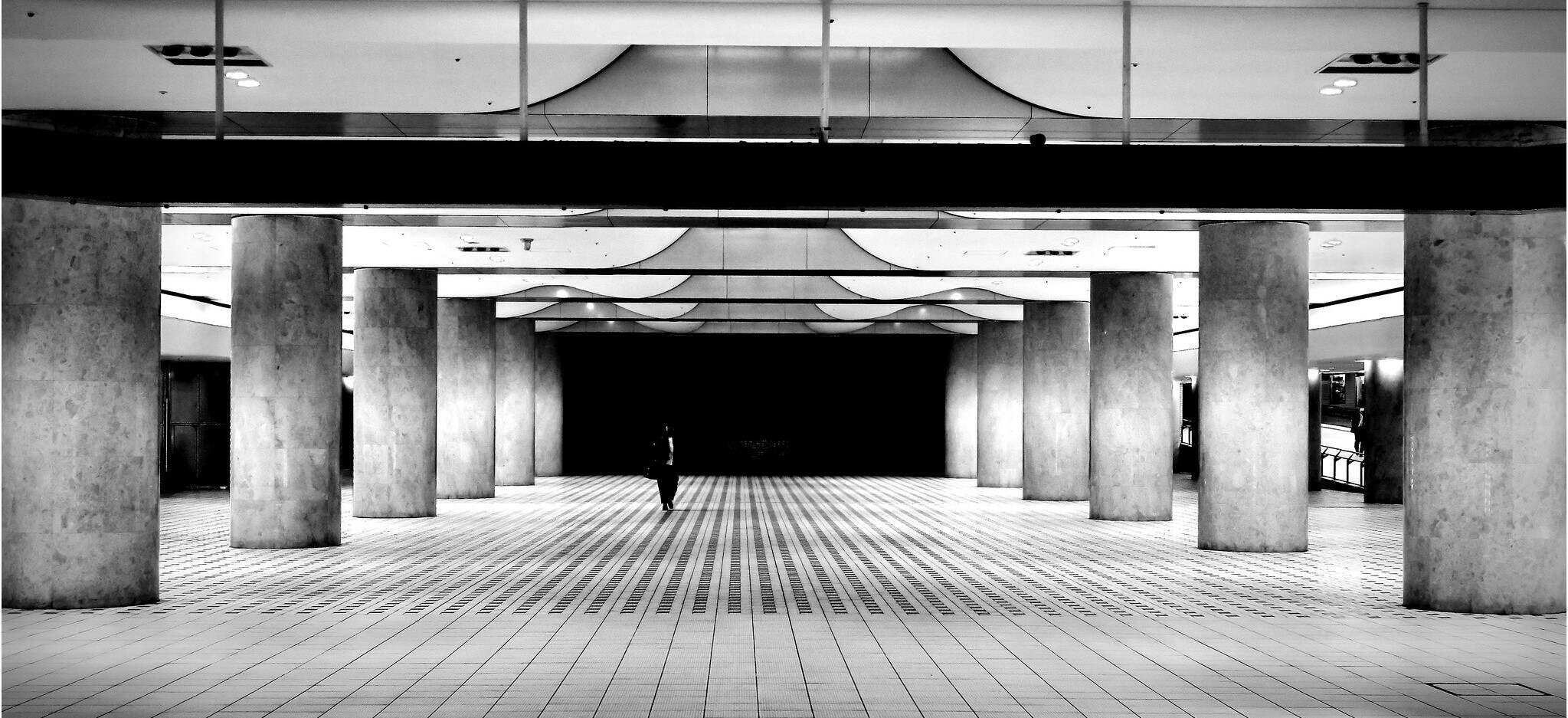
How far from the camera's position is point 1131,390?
23.4 meters

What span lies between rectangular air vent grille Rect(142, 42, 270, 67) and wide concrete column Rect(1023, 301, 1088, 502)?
20825mm

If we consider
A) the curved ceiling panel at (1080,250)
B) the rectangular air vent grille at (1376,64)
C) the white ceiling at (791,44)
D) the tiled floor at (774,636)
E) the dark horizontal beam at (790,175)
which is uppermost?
the white ceiling at (791,44)

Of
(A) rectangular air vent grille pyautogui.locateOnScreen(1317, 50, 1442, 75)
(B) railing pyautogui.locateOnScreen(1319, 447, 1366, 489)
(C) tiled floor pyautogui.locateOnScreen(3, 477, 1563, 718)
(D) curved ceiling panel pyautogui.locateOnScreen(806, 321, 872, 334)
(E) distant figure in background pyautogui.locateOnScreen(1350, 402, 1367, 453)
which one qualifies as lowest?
(B) railing pyautogui.locateOnScreen(1319, 447, 1366, 489)

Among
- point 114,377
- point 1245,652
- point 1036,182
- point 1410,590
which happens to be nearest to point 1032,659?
point 1245,652

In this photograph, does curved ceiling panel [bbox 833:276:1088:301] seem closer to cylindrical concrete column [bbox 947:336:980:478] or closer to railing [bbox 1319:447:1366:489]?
cylindrical concrete column [bbox 947:336:980:478]

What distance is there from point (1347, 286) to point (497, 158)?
23.6 m

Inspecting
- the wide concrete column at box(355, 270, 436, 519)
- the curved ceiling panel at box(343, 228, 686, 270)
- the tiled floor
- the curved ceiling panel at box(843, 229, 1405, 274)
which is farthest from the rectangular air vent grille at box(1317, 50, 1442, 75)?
the wide concrete column at box(355, 270, 436, 519)

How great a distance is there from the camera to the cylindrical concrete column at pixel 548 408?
40531mm

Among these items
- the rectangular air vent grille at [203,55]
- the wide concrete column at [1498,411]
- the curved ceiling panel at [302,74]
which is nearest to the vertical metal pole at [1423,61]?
the wide concrete column at [1498,411]

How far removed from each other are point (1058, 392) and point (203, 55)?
70.6 feet

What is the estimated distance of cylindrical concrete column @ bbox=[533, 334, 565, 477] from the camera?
40531mm

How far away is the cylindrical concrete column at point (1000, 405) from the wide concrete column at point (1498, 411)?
2244 cm

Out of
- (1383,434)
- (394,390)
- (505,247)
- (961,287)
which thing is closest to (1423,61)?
(505,247)

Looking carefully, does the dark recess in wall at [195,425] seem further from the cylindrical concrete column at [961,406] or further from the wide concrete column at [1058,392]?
the cylindrical concrete column at [961,406]
